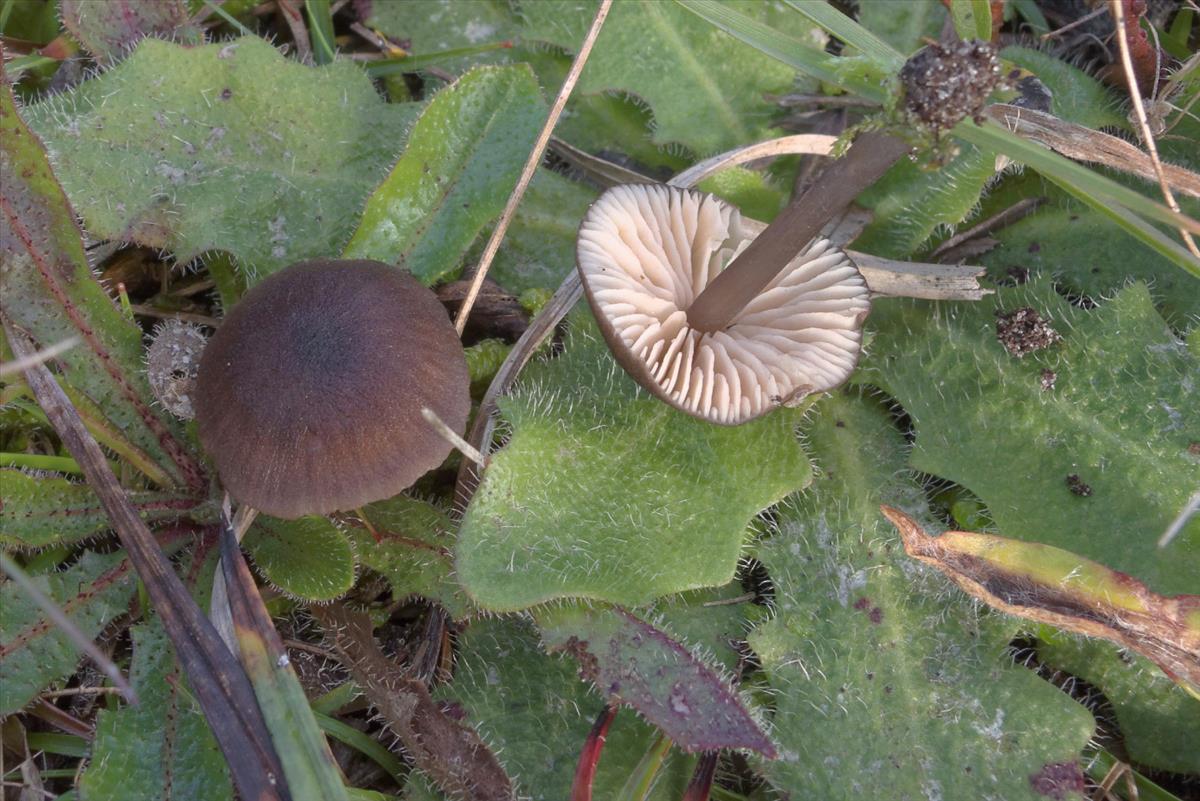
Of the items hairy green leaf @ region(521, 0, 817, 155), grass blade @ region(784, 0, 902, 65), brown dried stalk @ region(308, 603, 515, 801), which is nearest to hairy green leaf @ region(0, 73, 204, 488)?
brown dried stalk @ region(308, 603, 515, 801)

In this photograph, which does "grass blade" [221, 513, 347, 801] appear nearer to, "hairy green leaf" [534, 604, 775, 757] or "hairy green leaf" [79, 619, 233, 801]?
"hairy green leaf" [79, 619, 233, 801]

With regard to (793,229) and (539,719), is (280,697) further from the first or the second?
(793,229)

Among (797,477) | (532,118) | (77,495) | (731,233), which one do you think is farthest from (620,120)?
(77,495)

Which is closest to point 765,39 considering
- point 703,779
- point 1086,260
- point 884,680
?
point 1086,260

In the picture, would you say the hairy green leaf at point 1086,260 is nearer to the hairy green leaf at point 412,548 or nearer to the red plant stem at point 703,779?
the red plant stem at point 703,779

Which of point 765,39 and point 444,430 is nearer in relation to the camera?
point 444,430

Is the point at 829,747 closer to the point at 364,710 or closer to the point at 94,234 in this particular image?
the point at 364,710
